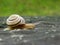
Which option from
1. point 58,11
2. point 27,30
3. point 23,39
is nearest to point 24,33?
point 27,30

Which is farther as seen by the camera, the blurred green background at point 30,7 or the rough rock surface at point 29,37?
the blurred green background at point 30,7

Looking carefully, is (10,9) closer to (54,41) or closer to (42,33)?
(42,33)

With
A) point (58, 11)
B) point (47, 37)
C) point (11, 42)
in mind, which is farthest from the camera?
point (58, 11)

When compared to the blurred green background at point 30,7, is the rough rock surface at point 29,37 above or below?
above

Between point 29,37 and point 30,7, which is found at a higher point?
point 29,37

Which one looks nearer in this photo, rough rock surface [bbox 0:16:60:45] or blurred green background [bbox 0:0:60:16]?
rough rock surface [bbox 0:16:60:45]

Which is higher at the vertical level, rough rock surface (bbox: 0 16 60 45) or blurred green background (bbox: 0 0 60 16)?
rough rock surface (bbox: 0 16 60 45)

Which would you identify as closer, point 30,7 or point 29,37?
point 29,37

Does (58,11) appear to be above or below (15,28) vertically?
below
